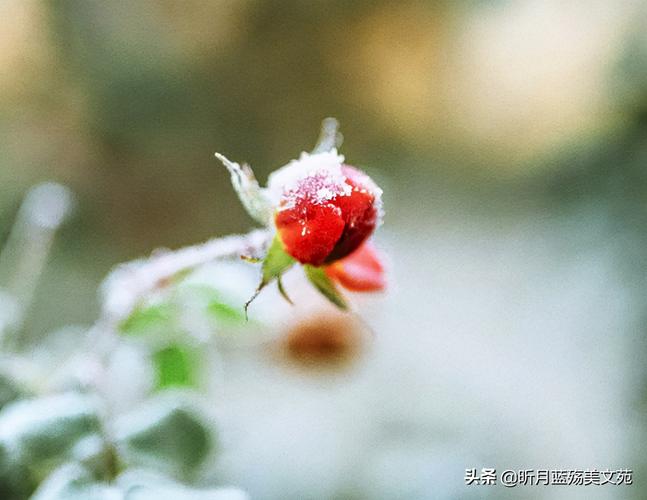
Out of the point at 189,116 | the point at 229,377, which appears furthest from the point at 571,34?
the point at 229,377

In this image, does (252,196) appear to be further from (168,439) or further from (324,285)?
(168,439)

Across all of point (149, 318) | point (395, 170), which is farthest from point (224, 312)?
point (395, 170)

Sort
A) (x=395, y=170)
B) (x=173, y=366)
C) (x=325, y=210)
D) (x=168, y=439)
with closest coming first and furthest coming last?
(x=325, y=210) < (x=168, y=439) < (x=173, y=366) < (x=395, y=170)

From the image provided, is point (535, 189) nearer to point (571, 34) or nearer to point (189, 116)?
point (571, 34)

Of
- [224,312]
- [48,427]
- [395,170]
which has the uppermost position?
[395,170]

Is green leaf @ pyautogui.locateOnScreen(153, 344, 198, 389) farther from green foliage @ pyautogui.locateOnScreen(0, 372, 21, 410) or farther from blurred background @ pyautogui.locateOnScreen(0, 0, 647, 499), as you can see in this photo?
blurred background @ pyautogui.locateOnScreen(0, 0, 647, 499)

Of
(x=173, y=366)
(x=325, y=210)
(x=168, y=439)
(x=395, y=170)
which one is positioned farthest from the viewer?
(x=395, y=170)

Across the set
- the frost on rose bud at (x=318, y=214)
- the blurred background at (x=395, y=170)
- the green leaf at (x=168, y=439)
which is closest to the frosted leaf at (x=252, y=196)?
the frost on rose bud at (x=318, y=214)
